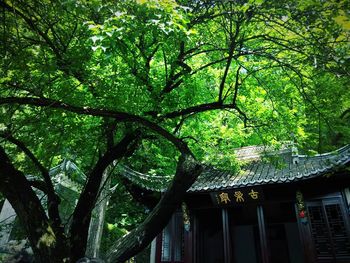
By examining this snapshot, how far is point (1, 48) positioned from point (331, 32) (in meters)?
4.25

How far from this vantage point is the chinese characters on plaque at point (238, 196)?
773cm

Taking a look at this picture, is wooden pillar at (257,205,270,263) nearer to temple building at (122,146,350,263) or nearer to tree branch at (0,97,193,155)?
temple building at (122,146,350,263)

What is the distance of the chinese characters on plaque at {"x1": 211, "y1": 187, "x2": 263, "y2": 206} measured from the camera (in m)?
7.73

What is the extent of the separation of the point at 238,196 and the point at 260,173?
0.99 meters

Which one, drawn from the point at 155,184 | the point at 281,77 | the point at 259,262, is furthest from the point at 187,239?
the point at 281,77

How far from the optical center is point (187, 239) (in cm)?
837

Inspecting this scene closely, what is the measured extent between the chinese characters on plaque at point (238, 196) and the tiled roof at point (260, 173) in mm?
249

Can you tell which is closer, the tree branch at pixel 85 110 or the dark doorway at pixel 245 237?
the tree branch at pixel 85 110

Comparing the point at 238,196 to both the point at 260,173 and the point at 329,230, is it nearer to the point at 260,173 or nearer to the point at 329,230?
the point at 260,173

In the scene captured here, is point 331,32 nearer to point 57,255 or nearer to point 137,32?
point 137,32

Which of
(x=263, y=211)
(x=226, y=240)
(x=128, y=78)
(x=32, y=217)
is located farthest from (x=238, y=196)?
(x=32, y=217)

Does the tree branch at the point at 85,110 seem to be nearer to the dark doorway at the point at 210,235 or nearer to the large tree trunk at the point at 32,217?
the large tree trunk at the point at 32,217

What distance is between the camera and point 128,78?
4.83 meters

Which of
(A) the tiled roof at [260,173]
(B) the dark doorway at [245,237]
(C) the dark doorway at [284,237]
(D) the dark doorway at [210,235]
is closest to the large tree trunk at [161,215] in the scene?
(A) the tiled roof at [260,173]
